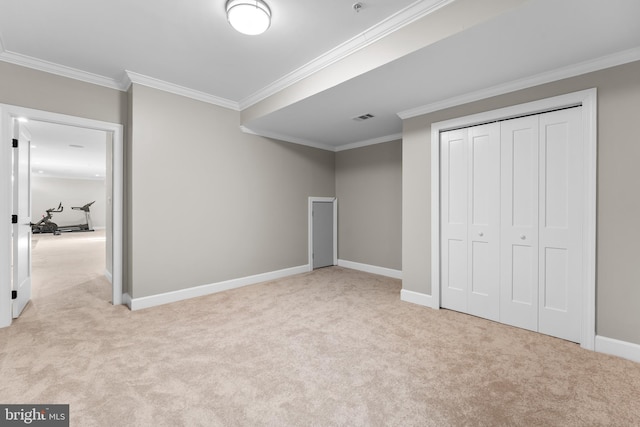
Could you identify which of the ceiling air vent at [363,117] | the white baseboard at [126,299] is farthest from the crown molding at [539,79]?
the white baseboard at [126,299]

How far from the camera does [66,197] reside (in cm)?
1270

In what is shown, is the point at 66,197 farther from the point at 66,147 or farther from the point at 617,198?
the point at 617,198

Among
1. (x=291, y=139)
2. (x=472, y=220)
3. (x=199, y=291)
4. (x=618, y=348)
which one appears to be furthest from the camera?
(x=291, y=139)

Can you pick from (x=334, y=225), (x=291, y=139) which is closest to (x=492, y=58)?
(x=291, y=139)

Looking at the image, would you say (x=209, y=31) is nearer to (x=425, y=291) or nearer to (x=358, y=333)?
(x=358, y=333)

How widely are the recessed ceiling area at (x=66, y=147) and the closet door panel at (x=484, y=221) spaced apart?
481 centimetres

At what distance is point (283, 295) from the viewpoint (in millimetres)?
3871

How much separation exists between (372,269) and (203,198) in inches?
121

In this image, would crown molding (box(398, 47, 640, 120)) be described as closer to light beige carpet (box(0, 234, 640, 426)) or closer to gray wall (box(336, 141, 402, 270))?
gray wall (box(336, 141, 402, 270))

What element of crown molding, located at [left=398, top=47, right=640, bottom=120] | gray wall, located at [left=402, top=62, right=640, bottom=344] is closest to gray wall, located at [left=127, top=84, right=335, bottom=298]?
crown molding, located at [left=398, top=47, right=640, bottom=120]

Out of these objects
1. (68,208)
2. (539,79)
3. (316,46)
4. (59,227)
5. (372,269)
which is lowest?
(372,269)

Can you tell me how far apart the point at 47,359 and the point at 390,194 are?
14.8 feet

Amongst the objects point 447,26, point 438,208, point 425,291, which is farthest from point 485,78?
point 425,291

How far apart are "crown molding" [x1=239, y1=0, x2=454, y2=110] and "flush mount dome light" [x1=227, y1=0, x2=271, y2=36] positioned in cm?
78
